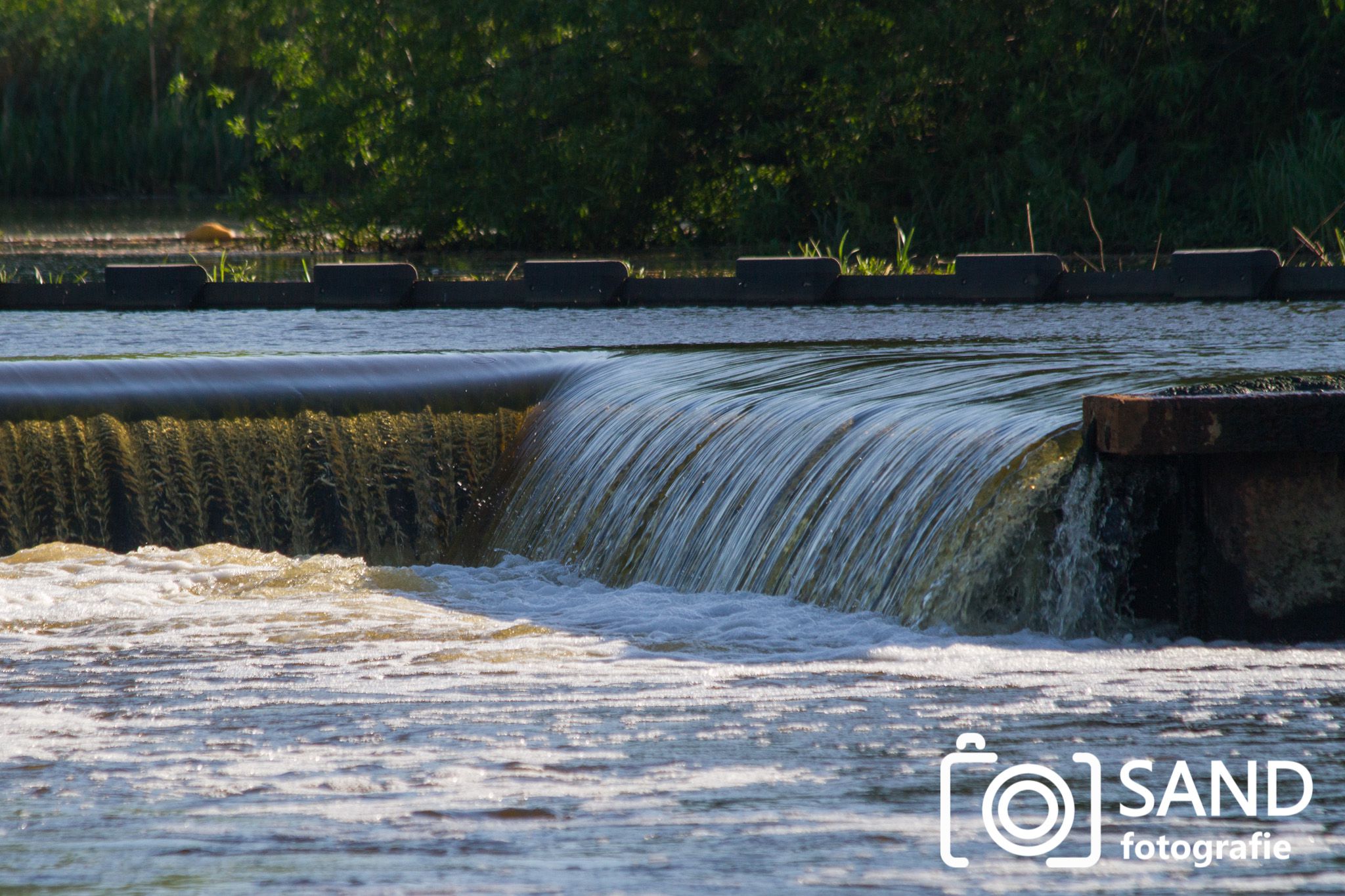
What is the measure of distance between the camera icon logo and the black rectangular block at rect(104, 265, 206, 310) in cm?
811

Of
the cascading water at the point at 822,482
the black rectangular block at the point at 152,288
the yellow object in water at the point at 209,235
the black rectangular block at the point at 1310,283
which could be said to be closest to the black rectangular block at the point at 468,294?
the black rectangular block at the point at 152,288

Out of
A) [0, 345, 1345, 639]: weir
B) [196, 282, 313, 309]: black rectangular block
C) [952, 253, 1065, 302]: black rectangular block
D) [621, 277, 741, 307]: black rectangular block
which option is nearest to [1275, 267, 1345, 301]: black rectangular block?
[952, 253, 1065, 302]: black rectangular block

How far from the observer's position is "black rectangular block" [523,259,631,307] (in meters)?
10.3

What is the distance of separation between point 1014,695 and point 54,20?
3031 cm

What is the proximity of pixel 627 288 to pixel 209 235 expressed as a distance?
949 cm

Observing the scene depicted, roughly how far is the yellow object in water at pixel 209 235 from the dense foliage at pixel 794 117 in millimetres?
1714

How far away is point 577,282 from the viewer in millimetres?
10359

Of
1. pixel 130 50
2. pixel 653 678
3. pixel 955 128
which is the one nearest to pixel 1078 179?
pixel 955 128

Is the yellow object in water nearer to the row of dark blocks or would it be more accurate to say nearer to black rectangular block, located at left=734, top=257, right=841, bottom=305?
the row of dark blocks

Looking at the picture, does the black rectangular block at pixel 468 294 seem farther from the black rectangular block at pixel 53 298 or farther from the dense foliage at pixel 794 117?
the dense foliage at pixel 794 117

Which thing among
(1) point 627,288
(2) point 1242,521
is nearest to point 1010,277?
(1) point 627,288

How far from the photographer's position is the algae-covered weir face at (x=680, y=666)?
2.87 m

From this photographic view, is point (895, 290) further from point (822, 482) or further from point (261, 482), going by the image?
point (822, 482)

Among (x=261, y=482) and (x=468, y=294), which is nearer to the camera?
(x=261, y=482)
